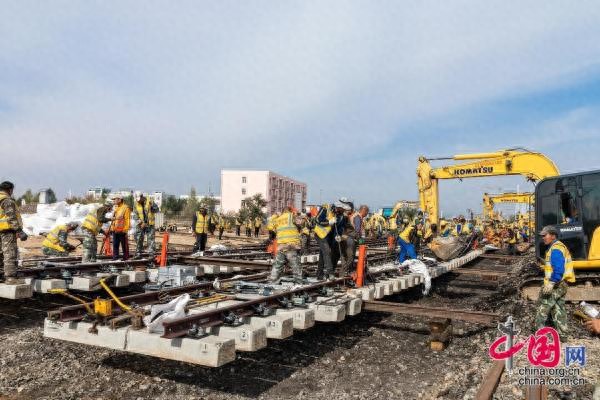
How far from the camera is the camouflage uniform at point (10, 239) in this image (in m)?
7.05

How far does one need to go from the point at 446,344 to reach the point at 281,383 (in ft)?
9.31

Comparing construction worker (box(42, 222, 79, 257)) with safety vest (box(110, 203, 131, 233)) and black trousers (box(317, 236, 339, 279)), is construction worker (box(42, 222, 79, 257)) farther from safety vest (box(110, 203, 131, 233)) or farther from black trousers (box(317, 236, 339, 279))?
black trousers (box(317, 236, 339, 279))

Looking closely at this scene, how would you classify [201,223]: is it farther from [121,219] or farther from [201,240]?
[121,219]

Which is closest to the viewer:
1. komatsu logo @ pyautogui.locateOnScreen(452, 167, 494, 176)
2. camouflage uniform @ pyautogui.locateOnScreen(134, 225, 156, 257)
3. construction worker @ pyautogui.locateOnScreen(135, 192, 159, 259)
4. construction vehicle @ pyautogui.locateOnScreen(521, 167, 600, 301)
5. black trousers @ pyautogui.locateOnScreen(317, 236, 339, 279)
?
construction vehicle @ pyautogui.locateOnScreen(521, 167, 600, 301)

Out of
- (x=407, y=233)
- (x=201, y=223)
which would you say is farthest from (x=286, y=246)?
(x=201, y=223)

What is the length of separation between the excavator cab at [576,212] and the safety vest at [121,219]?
29.4 ft

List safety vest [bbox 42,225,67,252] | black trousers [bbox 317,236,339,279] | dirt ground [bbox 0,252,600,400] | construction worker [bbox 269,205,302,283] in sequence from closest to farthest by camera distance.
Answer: dirt ground [bbox 0,252,600,400] → construction worker [bbox 269,205,302,283] → black trousers [bbox 317,236,339,279] → safety vest [bbox 42,225,67,252]

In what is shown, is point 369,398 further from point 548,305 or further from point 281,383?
point 548,305

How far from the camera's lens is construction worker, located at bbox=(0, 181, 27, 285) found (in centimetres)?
704

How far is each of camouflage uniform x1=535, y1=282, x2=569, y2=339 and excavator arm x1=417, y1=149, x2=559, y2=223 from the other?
7313mm

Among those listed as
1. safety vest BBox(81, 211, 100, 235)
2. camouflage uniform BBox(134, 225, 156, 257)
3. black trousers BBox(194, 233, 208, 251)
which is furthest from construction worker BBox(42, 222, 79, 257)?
Result: black trousers BBox(194, 233, 208, 251)

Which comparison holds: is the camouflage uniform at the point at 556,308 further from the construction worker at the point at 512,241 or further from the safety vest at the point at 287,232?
the construction worker at the point at 512,241

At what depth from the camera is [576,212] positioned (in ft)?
29.0

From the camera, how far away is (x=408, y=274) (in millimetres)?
10633
